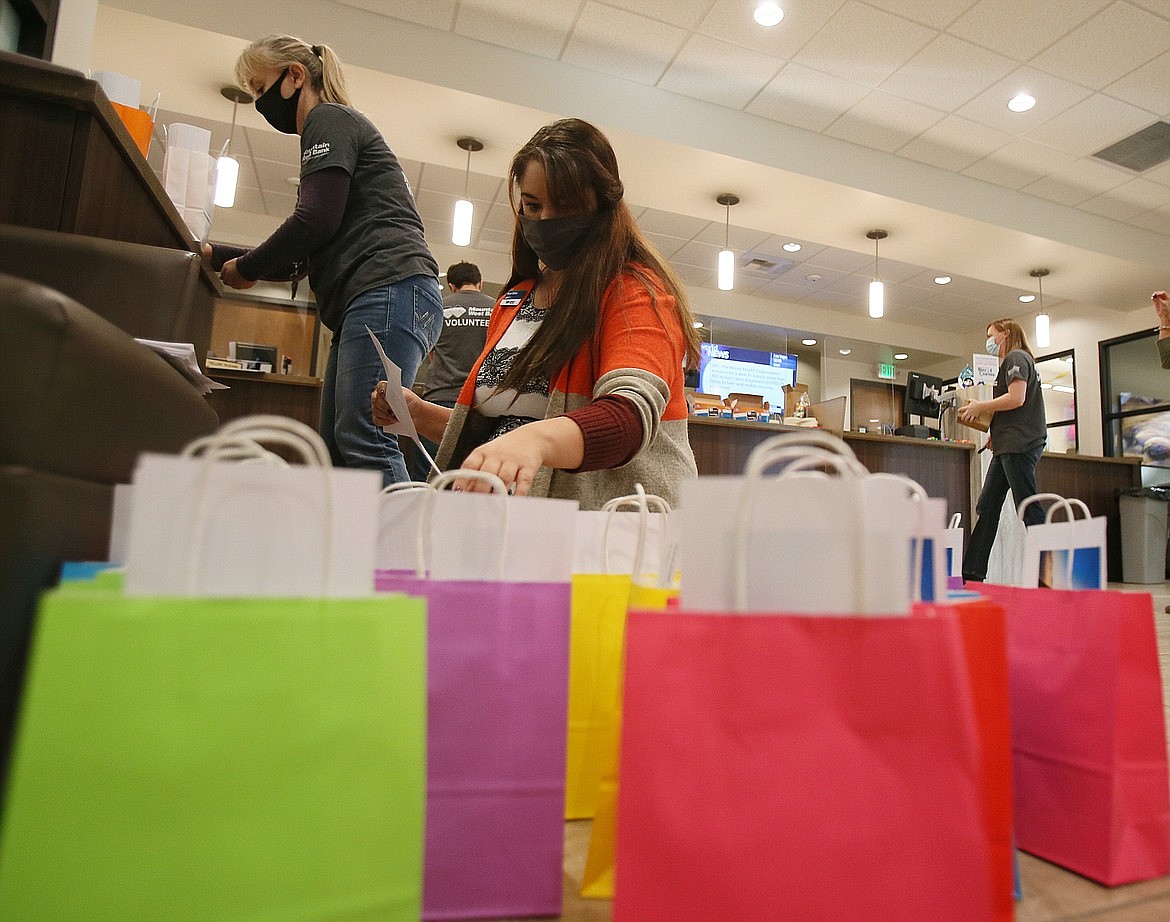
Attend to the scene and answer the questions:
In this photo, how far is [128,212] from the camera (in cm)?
111

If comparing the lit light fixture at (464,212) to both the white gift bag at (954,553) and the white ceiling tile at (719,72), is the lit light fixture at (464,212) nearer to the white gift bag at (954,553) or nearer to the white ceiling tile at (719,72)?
the white ceiling tile at (719,72)

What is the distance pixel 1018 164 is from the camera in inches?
182

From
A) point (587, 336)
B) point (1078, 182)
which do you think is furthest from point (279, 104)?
point (1078, 182)

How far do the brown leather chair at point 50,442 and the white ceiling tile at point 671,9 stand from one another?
3.42 m

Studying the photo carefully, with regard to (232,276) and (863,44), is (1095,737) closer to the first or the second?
(232,276)

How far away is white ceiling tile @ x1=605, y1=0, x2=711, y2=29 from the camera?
11.1ft

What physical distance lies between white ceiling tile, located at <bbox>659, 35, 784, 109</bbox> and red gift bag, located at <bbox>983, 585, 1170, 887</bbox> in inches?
145

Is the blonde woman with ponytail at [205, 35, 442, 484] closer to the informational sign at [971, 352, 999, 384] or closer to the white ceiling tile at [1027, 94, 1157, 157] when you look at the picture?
the white ceiling tile at [1027, 94, 1157, 157]

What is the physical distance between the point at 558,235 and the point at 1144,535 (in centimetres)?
602

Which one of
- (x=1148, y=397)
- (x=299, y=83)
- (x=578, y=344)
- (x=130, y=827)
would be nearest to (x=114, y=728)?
(x=130, y=827)

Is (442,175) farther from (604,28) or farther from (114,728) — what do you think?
(114,728)

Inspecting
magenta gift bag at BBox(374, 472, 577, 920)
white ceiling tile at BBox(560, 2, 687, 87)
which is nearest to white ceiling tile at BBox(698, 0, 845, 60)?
white ceiling tile at BBox(560, 2, 687, 87)

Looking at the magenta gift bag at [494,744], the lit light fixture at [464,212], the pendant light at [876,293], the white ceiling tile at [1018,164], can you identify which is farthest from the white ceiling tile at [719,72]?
the magenta gift bag at [494,744]

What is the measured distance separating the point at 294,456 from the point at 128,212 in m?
1.42
